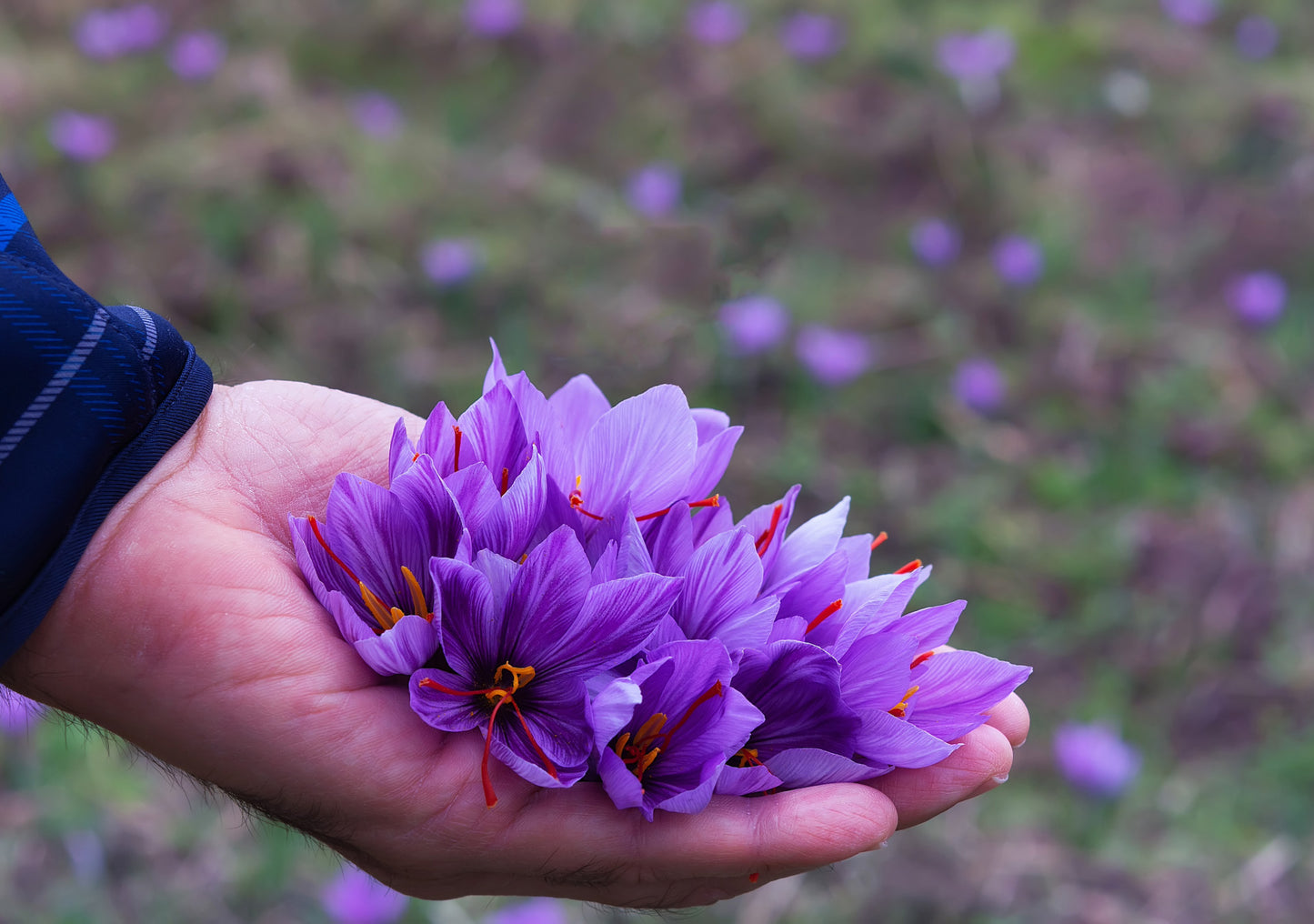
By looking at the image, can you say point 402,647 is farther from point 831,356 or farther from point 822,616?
point 831,356

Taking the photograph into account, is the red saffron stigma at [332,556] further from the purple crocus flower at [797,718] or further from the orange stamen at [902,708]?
the orange stamen at [902,708]

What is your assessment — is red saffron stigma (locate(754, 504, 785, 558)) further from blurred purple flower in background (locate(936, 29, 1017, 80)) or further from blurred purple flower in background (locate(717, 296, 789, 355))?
blurred purple flower in background (locate(936, 29, 1017, 80))

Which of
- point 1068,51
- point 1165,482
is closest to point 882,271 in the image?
Answer: point 1165,482

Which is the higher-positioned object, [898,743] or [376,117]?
[898,743]

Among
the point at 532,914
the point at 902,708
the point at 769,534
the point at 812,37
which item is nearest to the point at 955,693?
the point at 902,708

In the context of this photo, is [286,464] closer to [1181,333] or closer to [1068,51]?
[1181,333]

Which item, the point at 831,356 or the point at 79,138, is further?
the point at 79,138
